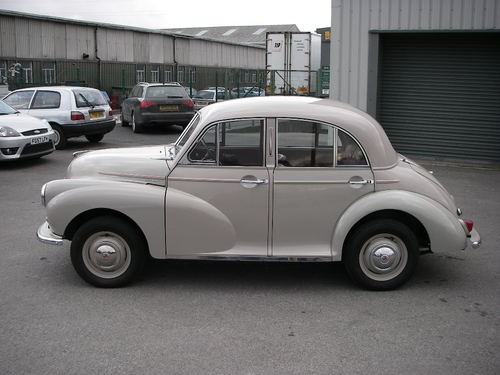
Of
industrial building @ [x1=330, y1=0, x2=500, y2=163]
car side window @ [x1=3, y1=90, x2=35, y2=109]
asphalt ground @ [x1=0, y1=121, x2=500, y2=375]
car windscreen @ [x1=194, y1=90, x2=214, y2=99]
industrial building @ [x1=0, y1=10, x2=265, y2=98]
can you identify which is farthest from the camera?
car windscreen @ [x1=194, y1=90, x2=214, y2=99]

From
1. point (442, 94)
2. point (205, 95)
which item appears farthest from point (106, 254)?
point (205, 95)

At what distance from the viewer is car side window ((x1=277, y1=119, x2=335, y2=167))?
5387 mm

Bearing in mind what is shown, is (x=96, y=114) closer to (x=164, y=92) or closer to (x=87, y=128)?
(x=87, y=128)

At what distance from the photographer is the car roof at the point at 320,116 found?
540 centimetres

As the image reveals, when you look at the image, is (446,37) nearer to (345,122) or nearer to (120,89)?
(345,122)

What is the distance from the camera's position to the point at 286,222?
5.32 m

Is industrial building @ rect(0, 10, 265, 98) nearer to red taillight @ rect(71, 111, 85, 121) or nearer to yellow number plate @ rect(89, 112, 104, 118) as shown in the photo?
yellow number plate @ rect(89, 112, 104, 118)

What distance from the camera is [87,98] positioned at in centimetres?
1519

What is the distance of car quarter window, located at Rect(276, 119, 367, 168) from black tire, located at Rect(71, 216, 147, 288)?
1.49 metres

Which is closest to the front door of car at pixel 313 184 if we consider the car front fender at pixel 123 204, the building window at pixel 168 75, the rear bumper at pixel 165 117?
the car front fender at pixel 123 204

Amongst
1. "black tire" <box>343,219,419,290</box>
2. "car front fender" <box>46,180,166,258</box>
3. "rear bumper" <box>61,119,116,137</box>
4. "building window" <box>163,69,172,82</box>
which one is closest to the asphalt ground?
"black tire" <box>343,219,419,290</box>

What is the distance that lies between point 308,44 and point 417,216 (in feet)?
81.8

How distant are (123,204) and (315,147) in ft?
5.76

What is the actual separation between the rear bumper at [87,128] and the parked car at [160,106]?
3150 millimetres
